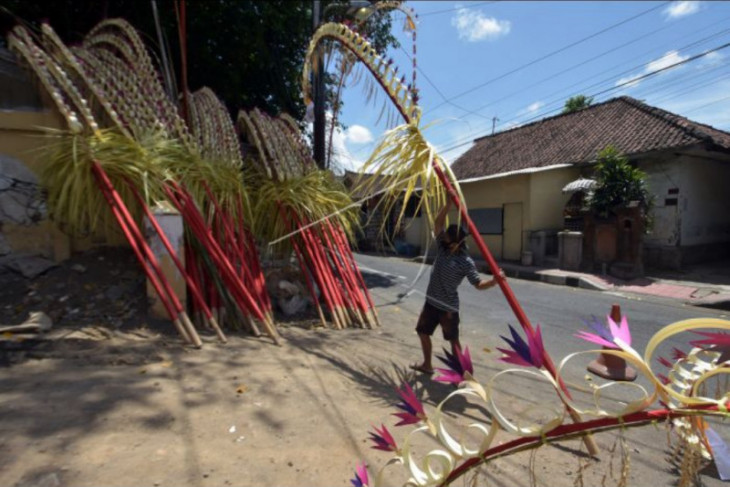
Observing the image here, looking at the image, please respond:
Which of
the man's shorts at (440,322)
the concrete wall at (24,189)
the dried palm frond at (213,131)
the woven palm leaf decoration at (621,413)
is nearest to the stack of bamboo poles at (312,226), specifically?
the dried palm frond at (213,131)

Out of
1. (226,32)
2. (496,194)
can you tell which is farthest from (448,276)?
(496,194)

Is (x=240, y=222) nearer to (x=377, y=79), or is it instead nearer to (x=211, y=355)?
(x=211, y=355)

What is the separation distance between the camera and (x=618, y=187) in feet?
34.2

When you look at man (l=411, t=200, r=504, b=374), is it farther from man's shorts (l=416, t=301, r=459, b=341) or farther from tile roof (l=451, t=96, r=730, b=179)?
tile roof (l=451, t=96, r=730, b=179)

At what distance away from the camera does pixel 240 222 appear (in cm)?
497

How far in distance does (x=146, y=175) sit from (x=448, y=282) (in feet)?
10.5

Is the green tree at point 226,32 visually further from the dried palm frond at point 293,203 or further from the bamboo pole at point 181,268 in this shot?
the bamboo pole at point 181,268

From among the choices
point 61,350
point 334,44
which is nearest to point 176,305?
point 61,350

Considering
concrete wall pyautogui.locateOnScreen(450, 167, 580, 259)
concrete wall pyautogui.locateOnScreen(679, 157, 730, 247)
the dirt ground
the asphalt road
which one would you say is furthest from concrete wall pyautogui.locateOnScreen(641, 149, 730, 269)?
the dirt ground

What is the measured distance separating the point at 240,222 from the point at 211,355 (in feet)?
6.31

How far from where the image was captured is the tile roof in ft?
36.4

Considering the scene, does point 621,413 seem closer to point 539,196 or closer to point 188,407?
point 188,407

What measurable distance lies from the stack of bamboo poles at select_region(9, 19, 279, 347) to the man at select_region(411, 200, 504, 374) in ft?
5.33

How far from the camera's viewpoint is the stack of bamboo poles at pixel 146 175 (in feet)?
13.0
